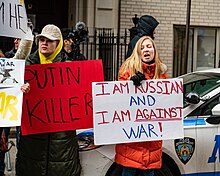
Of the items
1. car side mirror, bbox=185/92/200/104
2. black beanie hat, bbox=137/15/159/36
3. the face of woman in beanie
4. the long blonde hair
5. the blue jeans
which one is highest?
black beanie hat, bbox=137/15/159/36

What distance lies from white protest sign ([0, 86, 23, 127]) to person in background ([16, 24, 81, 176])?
0.35 m

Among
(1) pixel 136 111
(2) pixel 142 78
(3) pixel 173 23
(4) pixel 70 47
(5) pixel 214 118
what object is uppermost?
(3) pixel 173 23

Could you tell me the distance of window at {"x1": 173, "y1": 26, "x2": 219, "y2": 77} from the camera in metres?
12.3

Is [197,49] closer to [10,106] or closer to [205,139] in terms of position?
[205,139]

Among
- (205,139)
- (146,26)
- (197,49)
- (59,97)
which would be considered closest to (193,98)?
(205,139)

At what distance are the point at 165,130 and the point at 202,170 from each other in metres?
1.06

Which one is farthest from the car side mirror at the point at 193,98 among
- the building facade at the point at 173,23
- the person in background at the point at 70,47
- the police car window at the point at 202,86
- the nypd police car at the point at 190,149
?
the building facade at the point at 173,23

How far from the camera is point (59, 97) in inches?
174

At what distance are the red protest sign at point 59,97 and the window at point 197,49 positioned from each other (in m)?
7.87

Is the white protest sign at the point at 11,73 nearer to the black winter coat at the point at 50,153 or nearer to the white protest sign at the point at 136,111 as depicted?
the black winter coat at the point at 50,153

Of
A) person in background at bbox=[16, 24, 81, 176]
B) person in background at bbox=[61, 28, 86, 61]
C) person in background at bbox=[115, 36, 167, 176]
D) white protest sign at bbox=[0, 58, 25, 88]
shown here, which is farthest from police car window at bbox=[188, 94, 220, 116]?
person in background at bbox=[61, 28, 86, 61]

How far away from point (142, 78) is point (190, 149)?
1.27 metres

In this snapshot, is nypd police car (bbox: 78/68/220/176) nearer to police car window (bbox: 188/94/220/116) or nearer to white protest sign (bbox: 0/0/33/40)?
police car window (bbox: 188/94/220/116)

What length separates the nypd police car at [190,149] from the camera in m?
5.01
